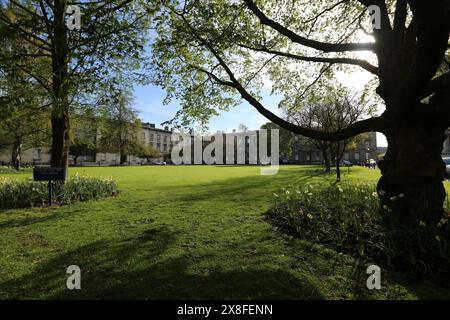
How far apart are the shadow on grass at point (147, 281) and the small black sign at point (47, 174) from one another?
650 cm

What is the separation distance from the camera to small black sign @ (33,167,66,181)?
10064 millimetres

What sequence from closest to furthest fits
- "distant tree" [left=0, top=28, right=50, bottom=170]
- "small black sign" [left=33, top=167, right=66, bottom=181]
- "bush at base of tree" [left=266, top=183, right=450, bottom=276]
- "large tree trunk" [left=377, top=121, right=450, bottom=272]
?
"bush at base of tree" [left=266, top=183, right=450, bottom=276] < "large tree trunk" [left=377, top=121, right=450, bottom=272] < "distant tree" [left=0, top=28, right=50, bottom=170] < "small black sign" [left=33, top=167, right=66, bottom=181]

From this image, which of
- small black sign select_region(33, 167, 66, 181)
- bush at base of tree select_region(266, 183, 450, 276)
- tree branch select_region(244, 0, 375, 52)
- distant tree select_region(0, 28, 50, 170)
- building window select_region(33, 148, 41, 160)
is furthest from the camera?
building window select_region(33, 148, 41, 160)

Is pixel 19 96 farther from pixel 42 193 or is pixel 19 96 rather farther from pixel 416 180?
pixel 416 180

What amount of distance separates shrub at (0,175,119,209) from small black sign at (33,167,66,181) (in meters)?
0.73

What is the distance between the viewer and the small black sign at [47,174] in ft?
33.0

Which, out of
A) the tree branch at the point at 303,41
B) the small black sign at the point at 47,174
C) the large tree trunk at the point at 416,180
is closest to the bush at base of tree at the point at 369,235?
the large tree trunk at the point at 416,180

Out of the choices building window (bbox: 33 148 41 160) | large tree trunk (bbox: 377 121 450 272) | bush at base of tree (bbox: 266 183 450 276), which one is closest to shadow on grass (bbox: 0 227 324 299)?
bush at base of tree (bbox: 266 183 450 276)

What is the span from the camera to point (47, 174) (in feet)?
33.4

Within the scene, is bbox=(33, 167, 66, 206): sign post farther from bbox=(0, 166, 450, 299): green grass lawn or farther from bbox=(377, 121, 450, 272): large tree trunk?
bbox=(377, 121, 450, 272): large tree trunk

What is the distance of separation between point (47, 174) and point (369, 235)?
10908mm

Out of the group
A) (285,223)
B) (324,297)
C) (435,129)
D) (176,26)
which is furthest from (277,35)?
(324,297)

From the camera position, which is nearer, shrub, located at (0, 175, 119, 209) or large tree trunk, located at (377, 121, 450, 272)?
large tree trunk, located at (377, 121, 450, 272)

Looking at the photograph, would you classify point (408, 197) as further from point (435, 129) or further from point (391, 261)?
point (391, 261)
